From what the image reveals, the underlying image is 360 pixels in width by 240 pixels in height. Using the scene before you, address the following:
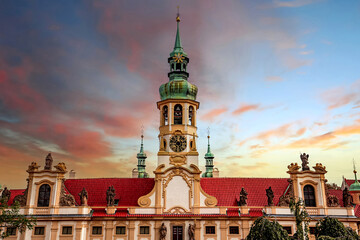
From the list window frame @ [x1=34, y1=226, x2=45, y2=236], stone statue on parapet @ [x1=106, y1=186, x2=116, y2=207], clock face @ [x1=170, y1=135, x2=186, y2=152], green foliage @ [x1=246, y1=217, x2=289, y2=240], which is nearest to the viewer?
green foliage @ [x1=246, y1=217, x2=289, y2=240]

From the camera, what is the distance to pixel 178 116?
4409 cm

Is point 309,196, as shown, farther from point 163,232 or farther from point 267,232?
point 267,232

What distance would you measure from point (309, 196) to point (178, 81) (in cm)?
2207

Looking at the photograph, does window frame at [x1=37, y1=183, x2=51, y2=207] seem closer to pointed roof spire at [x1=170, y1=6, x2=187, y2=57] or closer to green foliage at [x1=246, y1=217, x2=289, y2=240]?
pointed roof spire at [x1=170, y1=6, x2=187, y2=57]

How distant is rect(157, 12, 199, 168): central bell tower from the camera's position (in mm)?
42094

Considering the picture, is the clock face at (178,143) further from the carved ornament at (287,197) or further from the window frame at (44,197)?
the window frame at (44,197)

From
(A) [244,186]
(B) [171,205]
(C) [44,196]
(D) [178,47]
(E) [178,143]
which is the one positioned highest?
(D) [178,47]

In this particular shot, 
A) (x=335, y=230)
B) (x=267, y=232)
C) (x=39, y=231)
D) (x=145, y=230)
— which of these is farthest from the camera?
(x=145, y=230)

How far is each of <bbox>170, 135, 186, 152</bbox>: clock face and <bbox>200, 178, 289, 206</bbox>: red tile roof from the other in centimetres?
540

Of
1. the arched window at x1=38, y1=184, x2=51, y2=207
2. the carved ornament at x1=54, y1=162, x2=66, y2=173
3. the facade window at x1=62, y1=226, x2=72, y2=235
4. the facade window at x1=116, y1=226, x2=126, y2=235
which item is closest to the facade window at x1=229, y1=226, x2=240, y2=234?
the facade window at x1=116, y1=226, x2=126, y2=235

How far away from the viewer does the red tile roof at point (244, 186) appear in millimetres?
41031

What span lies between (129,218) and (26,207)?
39.9 ft

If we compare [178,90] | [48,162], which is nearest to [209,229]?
[178,90]

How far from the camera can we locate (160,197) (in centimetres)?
3931
